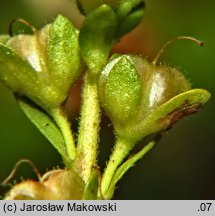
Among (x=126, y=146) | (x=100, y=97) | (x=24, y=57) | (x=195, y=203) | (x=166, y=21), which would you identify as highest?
(x=166, y=21)

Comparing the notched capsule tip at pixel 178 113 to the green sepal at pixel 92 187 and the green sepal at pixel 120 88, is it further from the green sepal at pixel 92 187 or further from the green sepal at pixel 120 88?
the green sepal at pixel 92 187

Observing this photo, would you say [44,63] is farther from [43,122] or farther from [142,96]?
[142,96]

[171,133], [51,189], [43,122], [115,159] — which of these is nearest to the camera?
[51,189]

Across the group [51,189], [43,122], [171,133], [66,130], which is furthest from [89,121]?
[171,133]

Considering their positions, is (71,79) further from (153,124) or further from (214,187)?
(214,187)

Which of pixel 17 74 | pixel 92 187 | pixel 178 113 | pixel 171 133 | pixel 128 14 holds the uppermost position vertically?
pixel 171 133

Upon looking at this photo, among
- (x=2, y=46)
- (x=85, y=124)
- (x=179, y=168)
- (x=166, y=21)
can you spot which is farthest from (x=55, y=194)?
(x=179, y=168)

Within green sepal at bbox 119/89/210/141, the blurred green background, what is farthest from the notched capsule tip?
the blurred green background
